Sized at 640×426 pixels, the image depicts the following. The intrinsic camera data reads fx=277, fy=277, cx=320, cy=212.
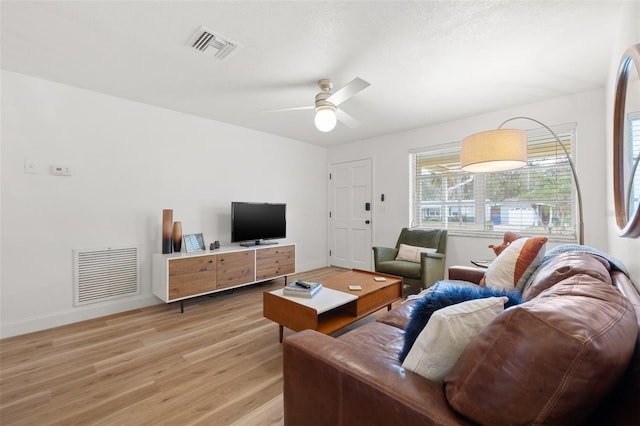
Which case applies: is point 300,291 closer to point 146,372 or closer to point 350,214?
point 146,372

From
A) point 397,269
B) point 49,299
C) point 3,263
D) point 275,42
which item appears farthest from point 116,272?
point 397,269

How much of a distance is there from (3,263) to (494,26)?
4.44 m

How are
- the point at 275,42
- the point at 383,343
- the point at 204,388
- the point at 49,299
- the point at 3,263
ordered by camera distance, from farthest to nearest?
the point at 49,299 < the point at 3,263 < the point at 275,42 < the point at 204,388 < the point at 383,343

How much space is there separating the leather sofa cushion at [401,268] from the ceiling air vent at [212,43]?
2877 mm

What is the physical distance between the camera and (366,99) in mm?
3156

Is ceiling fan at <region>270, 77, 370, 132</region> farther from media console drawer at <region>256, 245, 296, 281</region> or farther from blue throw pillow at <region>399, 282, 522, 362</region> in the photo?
media console drawer at <region>256, 245, 296, 281</region>

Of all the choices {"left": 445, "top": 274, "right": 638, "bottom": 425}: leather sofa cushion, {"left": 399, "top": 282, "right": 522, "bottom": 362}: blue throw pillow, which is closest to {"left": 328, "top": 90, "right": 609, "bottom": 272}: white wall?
{"left": 399, "top": 282, "right": 522, "bottom": 362}: blue throw pillow

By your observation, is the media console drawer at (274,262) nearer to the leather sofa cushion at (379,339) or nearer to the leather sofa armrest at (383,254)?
the leather sofa armrest at (383,254)

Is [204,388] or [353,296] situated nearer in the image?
[204,388]

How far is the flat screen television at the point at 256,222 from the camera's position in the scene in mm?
3795

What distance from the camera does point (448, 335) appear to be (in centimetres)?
89

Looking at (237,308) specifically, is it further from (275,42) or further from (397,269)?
(275,42)

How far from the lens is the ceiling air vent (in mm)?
2006

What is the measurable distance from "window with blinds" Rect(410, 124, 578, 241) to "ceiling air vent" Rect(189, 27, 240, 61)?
309 cm
